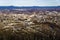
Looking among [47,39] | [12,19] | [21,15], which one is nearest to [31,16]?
[21,15]

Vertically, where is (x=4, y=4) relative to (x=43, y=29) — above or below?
above

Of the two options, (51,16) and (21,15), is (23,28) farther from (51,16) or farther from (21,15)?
(51,16)

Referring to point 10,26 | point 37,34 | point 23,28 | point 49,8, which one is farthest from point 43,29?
point 49,8

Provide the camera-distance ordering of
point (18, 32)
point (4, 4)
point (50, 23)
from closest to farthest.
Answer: point (18, 32)
point (50, 23)
point (4, 4)

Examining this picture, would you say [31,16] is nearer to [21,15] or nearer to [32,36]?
[21,15]

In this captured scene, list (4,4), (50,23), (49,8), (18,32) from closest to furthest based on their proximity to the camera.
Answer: (18,32) → (50,23) → (4,4) → (49,8)

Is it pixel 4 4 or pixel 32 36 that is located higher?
pixel 4 4

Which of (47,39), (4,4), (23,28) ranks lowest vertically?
(47,39)

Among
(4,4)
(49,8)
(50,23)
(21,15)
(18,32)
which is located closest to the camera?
(18,32)

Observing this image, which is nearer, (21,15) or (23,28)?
(23,28)
